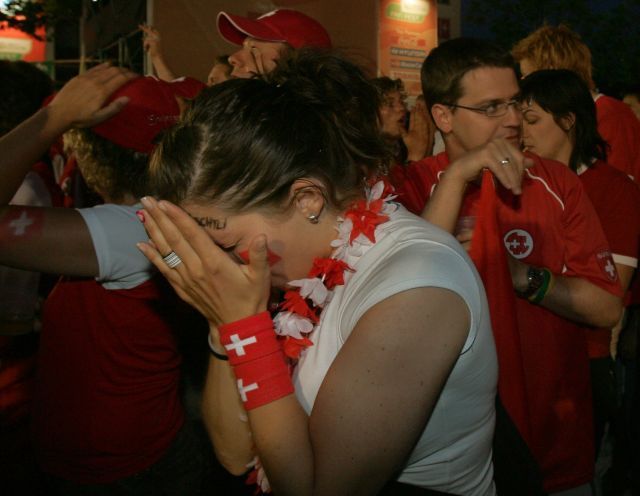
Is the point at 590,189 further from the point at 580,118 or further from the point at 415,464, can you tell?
the point at 415,464

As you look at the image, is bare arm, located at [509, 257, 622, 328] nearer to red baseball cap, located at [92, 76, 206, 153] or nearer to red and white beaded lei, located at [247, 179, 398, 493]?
red and white beaded lei, located at [247, 179, 398, 493]

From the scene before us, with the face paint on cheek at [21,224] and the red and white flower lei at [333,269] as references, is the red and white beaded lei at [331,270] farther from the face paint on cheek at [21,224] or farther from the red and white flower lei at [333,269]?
the face paint on cheek at [21,224]

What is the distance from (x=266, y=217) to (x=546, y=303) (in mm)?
1165

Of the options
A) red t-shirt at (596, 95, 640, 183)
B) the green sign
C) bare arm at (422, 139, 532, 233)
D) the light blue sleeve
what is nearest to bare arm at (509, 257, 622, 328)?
bare arm at (422, 139, 532, 233)

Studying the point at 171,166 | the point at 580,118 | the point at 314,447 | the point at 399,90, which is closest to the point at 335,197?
the point at 171,166

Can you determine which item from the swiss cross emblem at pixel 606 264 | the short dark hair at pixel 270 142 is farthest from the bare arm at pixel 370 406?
the swiss cross emblem at pixel 606 264

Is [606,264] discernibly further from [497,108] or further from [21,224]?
[21,224]

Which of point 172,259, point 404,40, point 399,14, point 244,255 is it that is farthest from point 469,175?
point 399,14

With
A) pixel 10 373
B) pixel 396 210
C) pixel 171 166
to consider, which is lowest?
pixel 10 373

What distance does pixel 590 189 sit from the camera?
2812mm

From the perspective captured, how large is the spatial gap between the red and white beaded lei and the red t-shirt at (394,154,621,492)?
0.74 metres

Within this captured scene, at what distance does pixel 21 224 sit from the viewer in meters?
1.77

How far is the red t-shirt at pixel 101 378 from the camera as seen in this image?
2.05 m

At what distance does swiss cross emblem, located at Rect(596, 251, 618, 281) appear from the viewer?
7.40 feet
